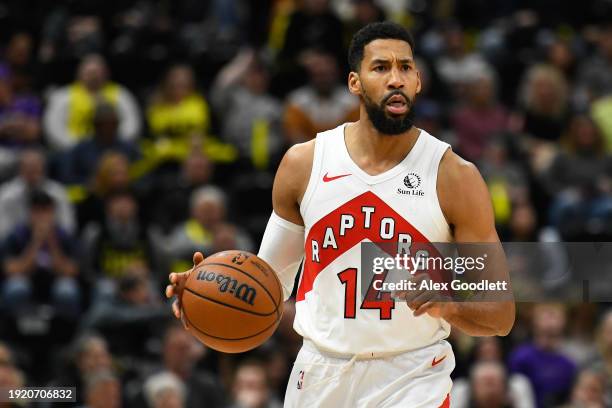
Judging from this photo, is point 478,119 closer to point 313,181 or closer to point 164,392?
point 164,392

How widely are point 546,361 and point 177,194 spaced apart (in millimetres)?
3871

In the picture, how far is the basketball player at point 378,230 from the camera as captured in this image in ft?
17.9

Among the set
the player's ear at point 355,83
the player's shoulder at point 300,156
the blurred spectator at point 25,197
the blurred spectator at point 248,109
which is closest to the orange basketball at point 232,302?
the player's shoulder at point 300,156

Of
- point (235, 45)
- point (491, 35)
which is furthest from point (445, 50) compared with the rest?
point (235, 45)

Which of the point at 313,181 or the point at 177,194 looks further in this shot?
the point at 177,194

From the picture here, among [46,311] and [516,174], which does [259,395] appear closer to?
[46,311]

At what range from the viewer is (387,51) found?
5.62 metres

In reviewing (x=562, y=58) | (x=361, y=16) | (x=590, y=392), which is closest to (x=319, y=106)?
(x=361, y=16)

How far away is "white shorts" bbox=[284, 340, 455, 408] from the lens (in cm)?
546

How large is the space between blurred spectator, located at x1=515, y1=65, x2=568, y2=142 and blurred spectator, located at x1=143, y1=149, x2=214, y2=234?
12.1ft

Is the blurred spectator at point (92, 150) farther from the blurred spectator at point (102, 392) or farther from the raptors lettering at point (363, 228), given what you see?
the raptors lettering at point (363, 228)

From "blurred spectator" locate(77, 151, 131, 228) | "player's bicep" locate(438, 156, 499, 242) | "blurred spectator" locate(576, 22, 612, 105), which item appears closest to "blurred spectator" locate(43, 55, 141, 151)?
"blurred spectator" locate(77, 151, 131, 228)

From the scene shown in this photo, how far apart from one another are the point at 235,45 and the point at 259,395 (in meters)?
5.77

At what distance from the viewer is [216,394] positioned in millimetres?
9828
